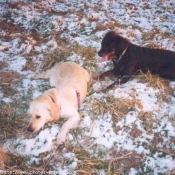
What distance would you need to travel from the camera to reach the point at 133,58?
4504 mm

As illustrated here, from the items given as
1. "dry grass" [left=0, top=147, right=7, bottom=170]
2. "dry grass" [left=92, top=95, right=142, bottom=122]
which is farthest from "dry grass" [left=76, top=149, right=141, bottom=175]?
"dry grass" [left=0, top=147, right=7, bottom=170]

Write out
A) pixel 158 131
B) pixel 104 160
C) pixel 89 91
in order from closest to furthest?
pixel 104 160 → pixel 158 131 → pixel 89 91

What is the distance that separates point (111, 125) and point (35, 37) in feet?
10.0

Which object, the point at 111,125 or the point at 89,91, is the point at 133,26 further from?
the point at 111,125

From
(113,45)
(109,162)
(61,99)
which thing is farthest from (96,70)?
(109,162)

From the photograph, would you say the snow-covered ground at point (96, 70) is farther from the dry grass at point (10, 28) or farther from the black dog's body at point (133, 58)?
the black dog's body at point (133, 58)

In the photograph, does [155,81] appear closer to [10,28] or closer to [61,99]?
[61,99]

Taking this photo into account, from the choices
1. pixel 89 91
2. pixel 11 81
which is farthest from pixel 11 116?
pixel 89 91

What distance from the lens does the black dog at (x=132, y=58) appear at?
444 centimetres

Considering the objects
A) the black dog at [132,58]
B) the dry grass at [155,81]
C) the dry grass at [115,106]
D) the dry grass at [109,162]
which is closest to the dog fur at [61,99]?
the dry grass at [115,106]

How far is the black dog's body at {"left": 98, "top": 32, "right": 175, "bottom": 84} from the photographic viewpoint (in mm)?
4438

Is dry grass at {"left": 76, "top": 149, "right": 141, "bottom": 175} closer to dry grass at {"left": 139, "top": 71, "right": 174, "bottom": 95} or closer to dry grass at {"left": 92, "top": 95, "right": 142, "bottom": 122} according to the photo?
dry grass at {"left": 92, "top": 95, "right": 142, "bottom": 122}

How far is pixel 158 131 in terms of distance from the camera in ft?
12.6

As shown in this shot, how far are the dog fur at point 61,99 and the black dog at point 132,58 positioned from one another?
0.59 m
